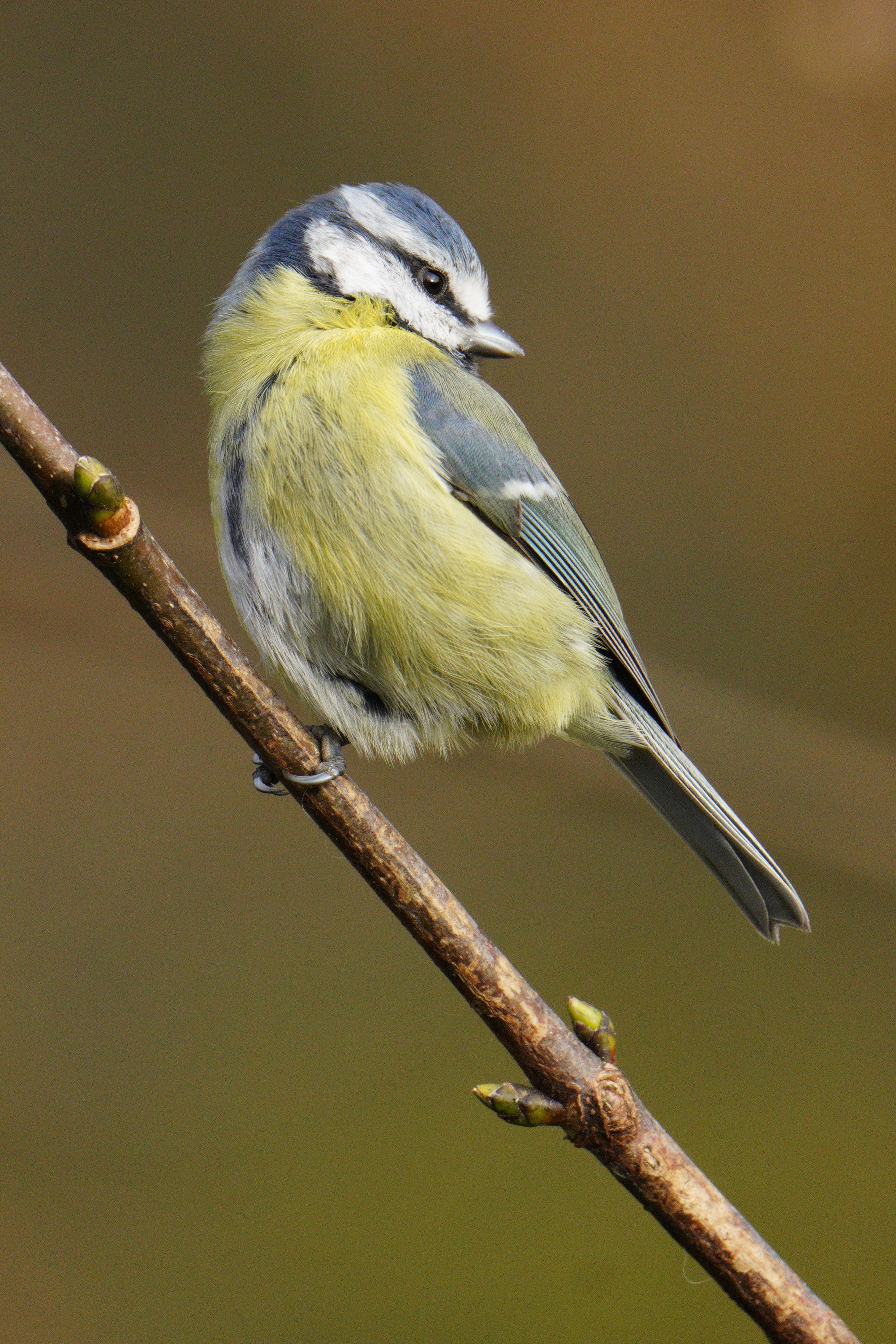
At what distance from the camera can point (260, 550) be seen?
816 millimetres

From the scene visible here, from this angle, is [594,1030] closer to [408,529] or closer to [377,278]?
[408,529]

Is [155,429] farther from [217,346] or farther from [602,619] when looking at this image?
[602,619]

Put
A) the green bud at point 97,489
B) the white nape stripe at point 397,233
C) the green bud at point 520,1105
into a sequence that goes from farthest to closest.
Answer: the white nape stripe at point 397,233 → the green bud at point 520,1105 → the green bud at point 97,489

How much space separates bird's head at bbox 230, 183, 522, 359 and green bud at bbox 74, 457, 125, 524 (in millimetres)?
507

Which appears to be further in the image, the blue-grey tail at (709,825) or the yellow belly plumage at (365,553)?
the blue-grey tail at (709,825)

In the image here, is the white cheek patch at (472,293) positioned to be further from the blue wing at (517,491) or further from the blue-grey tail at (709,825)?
the blue-grey tail at (709,825)

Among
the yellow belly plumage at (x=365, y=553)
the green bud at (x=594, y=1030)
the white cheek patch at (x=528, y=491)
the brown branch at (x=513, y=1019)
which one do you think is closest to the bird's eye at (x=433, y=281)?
the yellow belly plumage at (x=365, y=553)

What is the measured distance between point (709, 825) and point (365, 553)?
422 mm

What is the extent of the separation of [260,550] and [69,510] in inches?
11.0

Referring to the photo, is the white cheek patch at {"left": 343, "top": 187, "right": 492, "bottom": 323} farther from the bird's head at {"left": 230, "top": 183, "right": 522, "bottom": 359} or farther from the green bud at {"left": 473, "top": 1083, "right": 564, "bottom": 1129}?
the green bud at {"left": 473, "top": 1083, "right": 564, "bottom": 1129}

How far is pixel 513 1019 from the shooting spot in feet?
2.24

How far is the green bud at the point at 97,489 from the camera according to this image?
526 mm

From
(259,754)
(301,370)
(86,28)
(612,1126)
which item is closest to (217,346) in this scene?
(301,370)

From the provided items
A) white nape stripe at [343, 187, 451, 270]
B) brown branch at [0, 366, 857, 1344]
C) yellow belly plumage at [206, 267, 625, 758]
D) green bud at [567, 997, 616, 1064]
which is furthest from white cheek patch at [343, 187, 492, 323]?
green bud at [567, 997, 616, 1064]
